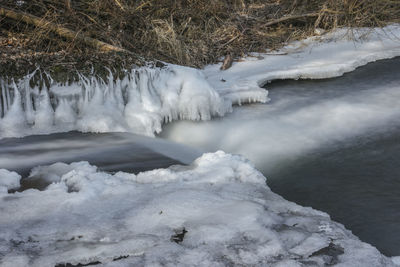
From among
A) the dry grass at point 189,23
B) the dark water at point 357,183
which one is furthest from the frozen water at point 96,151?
the dry grass at point 189,23

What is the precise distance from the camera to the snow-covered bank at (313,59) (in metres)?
5.84

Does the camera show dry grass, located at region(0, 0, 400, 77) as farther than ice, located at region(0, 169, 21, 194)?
Yes

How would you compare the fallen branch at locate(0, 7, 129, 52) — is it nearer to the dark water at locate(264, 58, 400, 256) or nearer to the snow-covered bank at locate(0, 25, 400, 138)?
the snow-covered bank at locate(0, 25, 400, 138)

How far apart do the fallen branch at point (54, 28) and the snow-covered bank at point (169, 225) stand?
221 centimetres

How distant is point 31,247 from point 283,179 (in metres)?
1.97

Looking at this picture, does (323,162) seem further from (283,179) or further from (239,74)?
(239,74)

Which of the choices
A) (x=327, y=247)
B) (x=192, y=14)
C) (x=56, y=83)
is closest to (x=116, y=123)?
(x=56, y=83)

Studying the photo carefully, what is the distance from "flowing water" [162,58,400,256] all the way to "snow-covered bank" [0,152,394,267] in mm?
481

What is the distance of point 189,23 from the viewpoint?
22.9ft

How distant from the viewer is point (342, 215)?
3.25 m

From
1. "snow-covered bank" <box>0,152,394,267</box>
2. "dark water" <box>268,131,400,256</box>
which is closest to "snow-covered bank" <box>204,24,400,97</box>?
"dark water" <box>268,131,400,256</box>

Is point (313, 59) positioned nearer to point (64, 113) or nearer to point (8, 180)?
point (64, 113)

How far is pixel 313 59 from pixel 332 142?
2433mm

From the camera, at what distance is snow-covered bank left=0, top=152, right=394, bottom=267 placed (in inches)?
94.1
